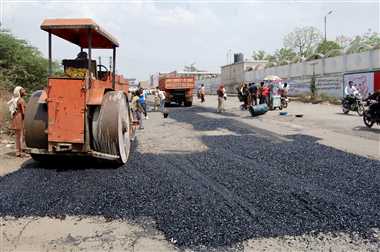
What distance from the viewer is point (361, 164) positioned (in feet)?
23.5

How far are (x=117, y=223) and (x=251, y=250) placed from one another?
1558mm

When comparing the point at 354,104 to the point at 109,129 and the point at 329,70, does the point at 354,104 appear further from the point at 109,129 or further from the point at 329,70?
the point at 109,129

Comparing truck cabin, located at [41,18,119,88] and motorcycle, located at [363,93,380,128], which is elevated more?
truck cabin, located at [41,18,119,88]

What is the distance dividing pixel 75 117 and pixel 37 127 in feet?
2.47

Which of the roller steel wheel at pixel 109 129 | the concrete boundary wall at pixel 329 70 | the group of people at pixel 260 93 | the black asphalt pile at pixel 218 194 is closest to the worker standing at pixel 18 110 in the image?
the black asphalt pile at pixel 218 194

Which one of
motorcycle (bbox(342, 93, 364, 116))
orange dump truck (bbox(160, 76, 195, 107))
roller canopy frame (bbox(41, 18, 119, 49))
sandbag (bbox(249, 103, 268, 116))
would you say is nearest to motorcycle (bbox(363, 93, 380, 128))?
motorcycle (bbox(342, 93, 364, 116))

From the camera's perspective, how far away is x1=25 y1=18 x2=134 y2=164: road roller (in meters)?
6.44

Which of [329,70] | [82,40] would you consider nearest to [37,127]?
[82,40]

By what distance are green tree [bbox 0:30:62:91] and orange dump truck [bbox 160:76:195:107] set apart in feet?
24.1

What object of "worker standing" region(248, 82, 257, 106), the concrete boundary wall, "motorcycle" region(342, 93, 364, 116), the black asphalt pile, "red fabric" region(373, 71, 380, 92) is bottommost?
the black asphalt pile

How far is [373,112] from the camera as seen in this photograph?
41.8 feet

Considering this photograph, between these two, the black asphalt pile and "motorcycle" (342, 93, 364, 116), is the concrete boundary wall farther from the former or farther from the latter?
the black asphalt pile

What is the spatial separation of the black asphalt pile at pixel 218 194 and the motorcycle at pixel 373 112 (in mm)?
5262

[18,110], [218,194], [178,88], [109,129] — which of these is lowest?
[218,194]
